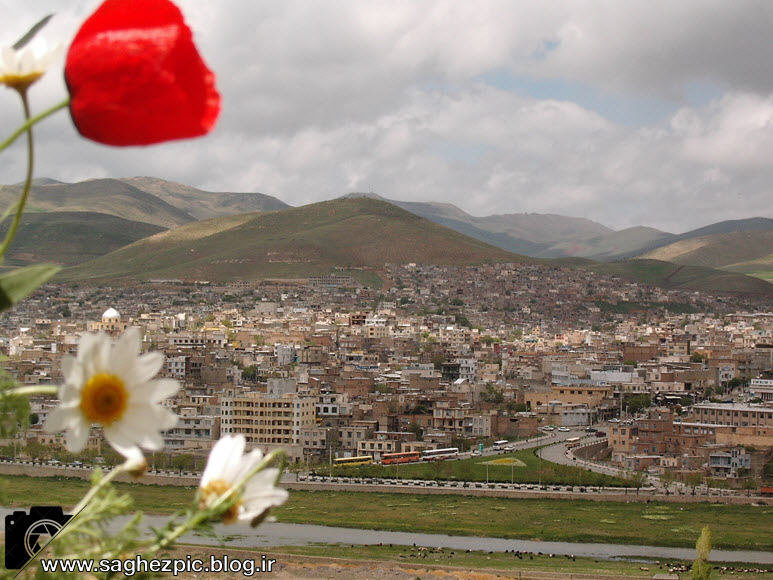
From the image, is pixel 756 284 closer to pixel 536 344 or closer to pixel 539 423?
pixel 536 344

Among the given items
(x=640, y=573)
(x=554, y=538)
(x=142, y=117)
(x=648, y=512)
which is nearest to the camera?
(x=142, y=117)

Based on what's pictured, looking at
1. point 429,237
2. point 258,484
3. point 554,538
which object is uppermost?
point 429,237

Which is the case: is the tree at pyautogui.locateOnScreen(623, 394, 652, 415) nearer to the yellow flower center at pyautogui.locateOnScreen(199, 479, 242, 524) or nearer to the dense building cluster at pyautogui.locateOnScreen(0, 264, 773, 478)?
the dense building cluster at pyautogui.locateOnScreen(0, 264, 773, 478)

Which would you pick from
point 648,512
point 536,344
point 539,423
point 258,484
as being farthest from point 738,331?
point 258,484

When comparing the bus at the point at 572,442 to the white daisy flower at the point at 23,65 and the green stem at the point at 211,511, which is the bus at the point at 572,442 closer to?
the green stem at the point at 211,511

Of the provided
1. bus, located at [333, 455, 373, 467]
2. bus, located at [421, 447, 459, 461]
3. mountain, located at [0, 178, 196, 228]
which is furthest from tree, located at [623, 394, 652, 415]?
mountain, located at [0, 178, 196, 228]

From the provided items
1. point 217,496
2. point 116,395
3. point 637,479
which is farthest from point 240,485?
point 637,479

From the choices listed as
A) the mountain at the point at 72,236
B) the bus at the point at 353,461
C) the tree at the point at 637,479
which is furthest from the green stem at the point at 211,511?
the mountain at the point at 72,236
